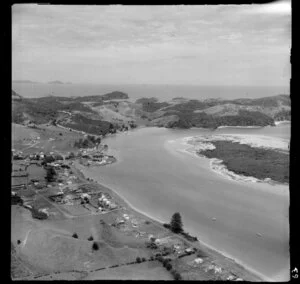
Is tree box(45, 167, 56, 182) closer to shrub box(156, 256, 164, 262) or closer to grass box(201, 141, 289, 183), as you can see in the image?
shrub box(156, 256, 164, 262)

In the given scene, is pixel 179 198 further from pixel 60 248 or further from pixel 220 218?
pixel 60 248

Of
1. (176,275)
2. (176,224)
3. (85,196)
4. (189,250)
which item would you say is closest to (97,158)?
(85,196)

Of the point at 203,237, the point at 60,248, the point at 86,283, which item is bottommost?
the point at 203,237

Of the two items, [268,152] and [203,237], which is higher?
[268,152]

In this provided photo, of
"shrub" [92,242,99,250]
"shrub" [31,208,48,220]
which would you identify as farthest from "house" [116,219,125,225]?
"shrub" [92,242,99,250]

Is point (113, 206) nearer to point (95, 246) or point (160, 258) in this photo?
point (95, 246)

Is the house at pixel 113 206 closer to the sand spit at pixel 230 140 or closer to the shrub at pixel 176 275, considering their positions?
the shrub at pixel 176 275

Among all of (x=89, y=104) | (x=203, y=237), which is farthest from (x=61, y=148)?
(x=203, y=237)

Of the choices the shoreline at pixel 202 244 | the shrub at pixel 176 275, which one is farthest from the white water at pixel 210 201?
the shrub at pixel 176 275
